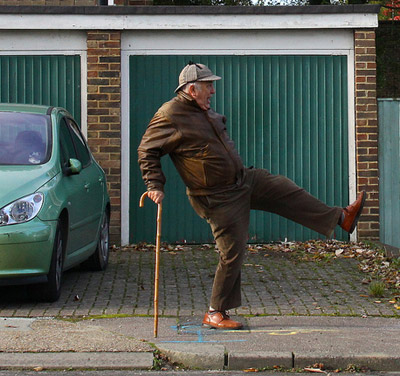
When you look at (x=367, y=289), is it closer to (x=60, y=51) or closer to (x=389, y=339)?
(x=389, y=339)

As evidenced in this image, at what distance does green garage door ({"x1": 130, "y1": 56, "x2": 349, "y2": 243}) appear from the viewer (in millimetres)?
12188

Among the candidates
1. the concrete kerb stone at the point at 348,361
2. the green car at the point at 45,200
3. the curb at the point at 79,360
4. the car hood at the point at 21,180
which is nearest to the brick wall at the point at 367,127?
the green car at the point at 45,200

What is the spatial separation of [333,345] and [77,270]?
439 centimetres

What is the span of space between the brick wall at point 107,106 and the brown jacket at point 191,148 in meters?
5.29

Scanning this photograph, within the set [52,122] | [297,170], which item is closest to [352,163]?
[297,170]

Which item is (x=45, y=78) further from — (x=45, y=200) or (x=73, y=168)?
(x=45, y=200)

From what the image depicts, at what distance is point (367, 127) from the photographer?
12125 millimetres

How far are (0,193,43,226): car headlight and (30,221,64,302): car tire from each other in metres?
0.34

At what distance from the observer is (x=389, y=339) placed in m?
6.43

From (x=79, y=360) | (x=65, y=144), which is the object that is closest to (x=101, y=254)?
(x=65, y=144)

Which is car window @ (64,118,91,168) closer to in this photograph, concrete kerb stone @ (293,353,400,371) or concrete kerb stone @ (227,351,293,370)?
concrete kerb stone @ (227,351,293,370)

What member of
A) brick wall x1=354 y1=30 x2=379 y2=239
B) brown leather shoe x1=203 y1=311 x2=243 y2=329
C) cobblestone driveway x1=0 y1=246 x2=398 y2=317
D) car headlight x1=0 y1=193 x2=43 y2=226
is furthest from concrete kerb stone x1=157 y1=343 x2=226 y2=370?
brick wall x1=354 y1=30 x2=379 y2=239

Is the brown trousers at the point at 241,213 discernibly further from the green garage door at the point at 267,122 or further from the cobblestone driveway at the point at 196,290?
the green garage door at the point at 267,122

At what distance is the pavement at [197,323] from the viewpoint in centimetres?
588
